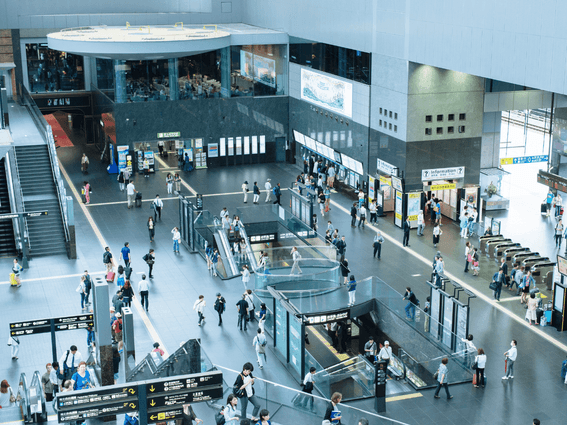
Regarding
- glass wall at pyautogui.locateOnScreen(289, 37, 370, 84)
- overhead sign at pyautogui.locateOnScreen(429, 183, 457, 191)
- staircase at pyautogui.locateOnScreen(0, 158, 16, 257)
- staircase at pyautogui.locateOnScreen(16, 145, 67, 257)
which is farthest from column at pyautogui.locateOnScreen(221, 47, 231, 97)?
staircase at pyautogui.locateOnScreen(0, 158, 16, 257)

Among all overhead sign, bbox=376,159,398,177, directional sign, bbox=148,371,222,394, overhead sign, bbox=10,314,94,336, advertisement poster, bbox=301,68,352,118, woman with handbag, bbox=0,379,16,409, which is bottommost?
woman with handbag, bbox=0,379,16,409

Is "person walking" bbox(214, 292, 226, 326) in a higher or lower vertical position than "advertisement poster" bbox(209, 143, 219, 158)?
lower

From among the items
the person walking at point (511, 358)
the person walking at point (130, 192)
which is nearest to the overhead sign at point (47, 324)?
the person walking at point (511, 358)

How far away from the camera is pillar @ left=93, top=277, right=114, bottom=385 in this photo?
18.6 m

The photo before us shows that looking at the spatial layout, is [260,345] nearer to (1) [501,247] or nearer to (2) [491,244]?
(1) [501,247]

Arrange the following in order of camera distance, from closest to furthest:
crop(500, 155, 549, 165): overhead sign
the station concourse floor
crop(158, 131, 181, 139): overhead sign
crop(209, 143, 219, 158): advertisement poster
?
the station concourse floor < crop(500, 155, 549, 165): overhead sign < crop(158, 131, 181, 139): overhead sign < crop(209, 143, 219, 158): advertisement poster

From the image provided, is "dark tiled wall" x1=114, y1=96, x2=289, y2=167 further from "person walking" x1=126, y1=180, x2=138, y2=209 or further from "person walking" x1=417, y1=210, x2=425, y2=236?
"person walking" x1=417, y1=210, x2=425, y2=236

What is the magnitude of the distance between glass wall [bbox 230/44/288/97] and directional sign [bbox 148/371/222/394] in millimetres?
36490

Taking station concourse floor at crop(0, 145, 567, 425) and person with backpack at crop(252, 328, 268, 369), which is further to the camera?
person with backpack at crop(252, 328, 268, 369)

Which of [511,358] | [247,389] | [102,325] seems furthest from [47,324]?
[511,358]

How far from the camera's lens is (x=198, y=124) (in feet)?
158

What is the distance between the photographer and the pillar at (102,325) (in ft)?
61.1

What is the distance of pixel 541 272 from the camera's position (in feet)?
94.7

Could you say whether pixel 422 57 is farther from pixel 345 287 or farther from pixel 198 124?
pixel 198 124
